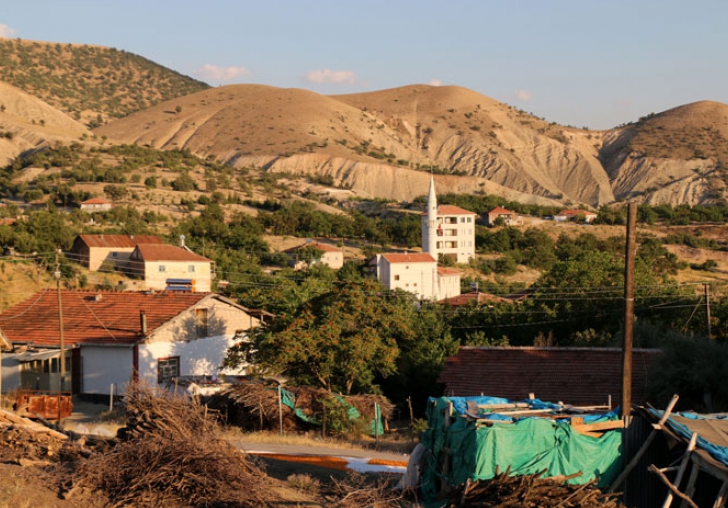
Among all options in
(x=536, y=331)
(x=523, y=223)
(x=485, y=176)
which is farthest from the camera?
(x=485, y=176)

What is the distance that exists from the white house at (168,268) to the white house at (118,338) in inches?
864

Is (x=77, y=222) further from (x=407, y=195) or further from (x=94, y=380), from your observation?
(x=407, y=195)

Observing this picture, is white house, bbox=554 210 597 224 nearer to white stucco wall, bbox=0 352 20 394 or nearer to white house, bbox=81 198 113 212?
white house, bbox=81 198 113 212

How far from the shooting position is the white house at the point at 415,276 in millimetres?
71812

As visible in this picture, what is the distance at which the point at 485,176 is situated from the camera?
593 feet

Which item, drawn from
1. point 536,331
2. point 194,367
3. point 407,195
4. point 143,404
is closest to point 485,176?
point 407,195

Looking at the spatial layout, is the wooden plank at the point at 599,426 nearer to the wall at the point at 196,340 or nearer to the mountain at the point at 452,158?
the wall at the point at 196,340

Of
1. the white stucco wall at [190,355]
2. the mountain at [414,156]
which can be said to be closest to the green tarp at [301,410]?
the white stucco wall at [190,355]

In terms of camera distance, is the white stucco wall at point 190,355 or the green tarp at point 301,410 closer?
the green tarp at point 301,410

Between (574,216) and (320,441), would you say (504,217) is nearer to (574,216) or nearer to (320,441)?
(574,216)

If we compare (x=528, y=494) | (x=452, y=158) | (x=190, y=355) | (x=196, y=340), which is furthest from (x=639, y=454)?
(x=452, y=158)

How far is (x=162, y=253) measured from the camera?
5941 centimetres

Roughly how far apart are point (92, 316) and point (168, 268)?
82.6ft

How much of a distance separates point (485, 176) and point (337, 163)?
1524 inches
